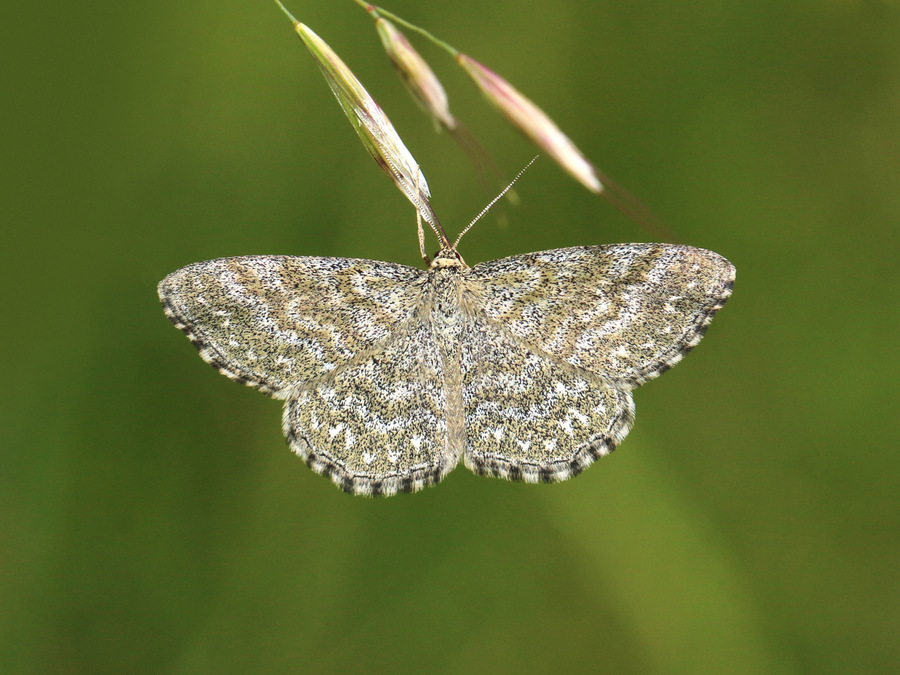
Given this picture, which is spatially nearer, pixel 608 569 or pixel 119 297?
pixel 119 297

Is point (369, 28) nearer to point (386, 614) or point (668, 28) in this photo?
point (668, 28)

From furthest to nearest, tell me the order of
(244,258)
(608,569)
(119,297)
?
1. (608,569)
2. (119,297)
3. (244,258)

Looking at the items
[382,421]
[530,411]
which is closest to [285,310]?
[382,421]

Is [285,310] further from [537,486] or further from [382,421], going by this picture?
[537,486]

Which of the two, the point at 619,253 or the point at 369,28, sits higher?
the point at 369,28

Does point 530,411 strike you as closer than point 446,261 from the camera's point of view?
No

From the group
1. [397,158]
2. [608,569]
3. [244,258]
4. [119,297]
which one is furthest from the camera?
[608,569]

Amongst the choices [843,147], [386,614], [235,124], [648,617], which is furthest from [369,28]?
[648,617]
